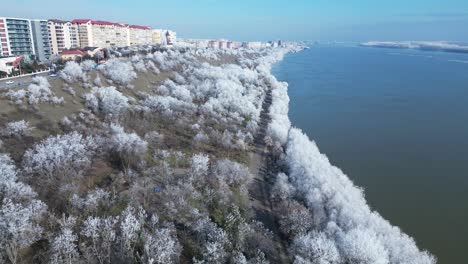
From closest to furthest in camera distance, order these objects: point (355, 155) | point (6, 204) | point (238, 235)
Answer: point (6, 204) < point (238, 235) < point (355, 155)

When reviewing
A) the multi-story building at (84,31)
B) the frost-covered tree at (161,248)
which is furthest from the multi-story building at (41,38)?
the frost-covered tree at (161,248)

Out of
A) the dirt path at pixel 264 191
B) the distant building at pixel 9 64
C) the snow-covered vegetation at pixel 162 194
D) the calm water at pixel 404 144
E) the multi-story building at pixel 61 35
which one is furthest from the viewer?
the multi-story building at pixel 61 35

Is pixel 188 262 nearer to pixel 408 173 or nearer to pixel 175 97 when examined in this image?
pixel 408 173

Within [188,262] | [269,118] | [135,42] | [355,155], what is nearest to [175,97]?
[269,118]

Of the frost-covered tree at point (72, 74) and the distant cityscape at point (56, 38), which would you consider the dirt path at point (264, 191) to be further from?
the distant cityscape at point (56, 38)

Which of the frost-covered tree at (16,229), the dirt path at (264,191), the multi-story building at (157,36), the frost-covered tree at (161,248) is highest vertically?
the multi-story building at (157,36)

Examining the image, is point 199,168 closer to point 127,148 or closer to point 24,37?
point 127,148

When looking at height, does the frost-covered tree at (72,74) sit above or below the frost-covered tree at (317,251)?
above

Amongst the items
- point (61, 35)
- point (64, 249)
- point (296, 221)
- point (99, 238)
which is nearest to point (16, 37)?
point (61, 35)
